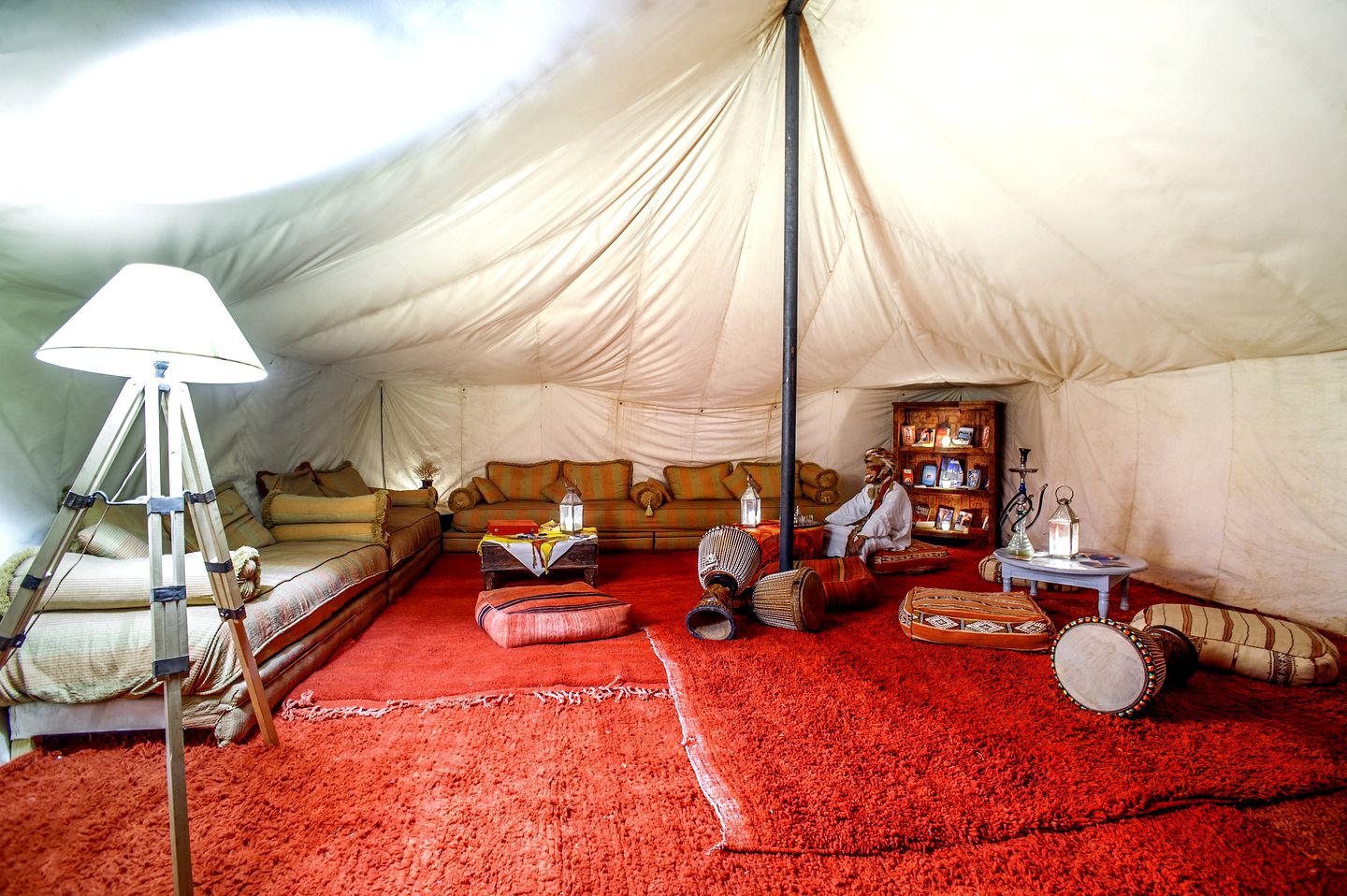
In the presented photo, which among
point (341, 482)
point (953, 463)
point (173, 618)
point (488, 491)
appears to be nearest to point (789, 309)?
point (173, 618)

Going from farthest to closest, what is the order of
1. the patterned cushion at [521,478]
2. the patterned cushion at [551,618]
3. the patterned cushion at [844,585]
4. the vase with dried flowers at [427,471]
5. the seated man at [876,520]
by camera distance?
the vase with dried flowers at [427,471]
the patterned cushion at [521,478]
the seated man at [876,520]
the patterned cushion at [844,585]
the patterned cushion at [551,618]

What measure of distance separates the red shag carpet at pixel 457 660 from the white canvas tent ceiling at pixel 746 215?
50.5 inches

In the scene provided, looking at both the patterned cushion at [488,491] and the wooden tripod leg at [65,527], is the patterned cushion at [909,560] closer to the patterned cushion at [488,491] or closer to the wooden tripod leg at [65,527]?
the patterned cushion at [488,491]

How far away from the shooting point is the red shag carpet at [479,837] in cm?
133

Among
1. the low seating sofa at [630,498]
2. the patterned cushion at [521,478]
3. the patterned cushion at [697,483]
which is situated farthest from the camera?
the patterned cushion at [697,483]

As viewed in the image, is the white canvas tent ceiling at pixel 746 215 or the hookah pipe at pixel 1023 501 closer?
the white canvas tent ceiling at pixel 746 215

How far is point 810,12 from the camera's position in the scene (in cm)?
256

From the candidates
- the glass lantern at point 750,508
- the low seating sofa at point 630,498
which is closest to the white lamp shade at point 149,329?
the glass lantern at point 750,508

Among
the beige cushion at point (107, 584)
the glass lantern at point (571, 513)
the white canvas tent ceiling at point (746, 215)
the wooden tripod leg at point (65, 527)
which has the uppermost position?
the white canvas tent ceiling at point (746, 215)

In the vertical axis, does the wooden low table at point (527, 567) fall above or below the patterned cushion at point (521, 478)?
below

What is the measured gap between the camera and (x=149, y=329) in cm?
151

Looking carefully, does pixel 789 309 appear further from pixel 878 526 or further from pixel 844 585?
pixel 878 526

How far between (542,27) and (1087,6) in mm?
1795

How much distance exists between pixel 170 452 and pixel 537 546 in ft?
7.64
